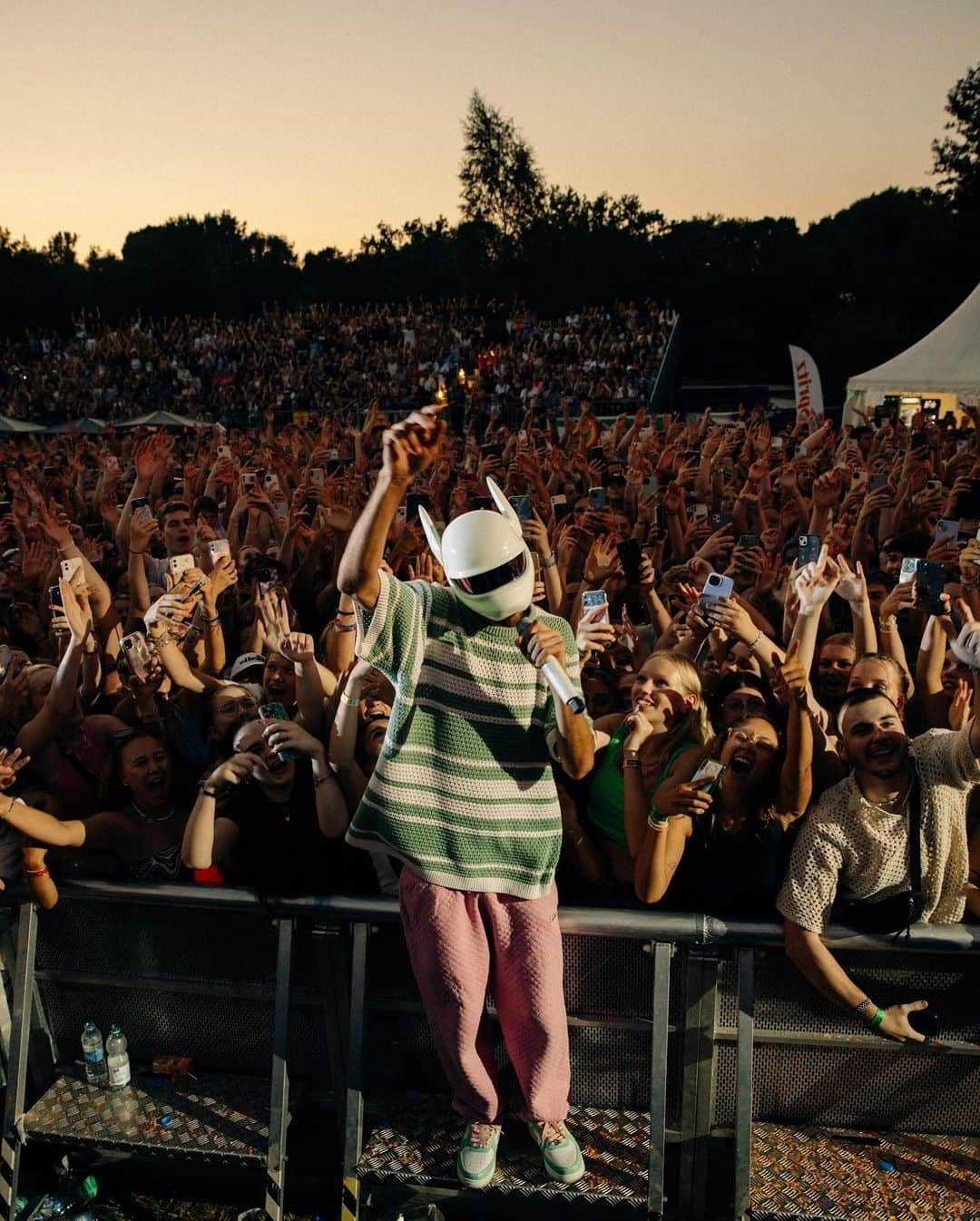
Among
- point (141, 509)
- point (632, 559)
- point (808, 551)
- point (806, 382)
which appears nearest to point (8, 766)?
point (808, 551)

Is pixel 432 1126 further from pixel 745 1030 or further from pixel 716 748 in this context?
pixel 716 748

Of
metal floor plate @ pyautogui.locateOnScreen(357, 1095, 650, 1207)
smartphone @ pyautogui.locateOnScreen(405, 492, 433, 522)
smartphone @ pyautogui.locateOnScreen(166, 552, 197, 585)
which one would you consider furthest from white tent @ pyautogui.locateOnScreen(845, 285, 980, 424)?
metal floor plate @ pyautogui.locateOnScreen(357, 1095, 650, 1207)

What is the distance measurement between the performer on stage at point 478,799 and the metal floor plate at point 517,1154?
0.27ft

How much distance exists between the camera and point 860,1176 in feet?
8.90

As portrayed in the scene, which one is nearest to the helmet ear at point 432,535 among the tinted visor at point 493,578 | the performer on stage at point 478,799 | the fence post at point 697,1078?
the performer on stage at point 478,799

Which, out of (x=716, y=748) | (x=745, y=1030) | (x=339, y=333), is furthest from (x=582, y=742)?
(x=339, y=333)

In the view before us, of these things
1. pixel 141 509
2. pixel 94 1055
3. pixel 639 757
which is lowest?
pixel 94 1055

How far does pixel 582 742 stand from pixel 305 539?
468 centimetres

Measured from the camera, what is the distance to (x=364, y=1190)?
2.84m

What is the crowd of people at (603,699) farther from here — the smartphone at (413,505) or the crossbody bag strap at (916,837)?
the smartphone at (413,505)

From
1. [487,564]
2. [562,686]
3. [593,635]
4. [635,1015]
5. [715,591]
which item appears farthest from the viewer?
[715,591]

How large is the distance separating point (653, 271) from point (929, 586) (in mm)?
45123

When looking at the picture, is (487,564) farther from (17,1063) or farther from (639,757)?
(17,1063)

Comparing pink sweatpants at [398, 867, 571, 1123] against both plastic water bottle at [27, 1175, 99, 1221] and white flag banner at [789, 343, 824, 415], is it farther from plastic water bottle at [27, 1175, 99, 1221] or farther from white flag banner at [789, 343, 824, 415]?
white flag banner at [789, 343, 824, 415]
